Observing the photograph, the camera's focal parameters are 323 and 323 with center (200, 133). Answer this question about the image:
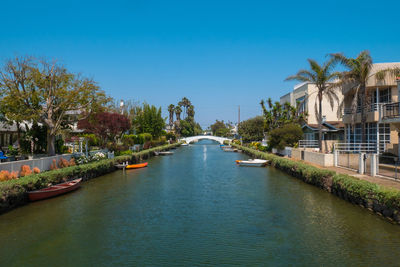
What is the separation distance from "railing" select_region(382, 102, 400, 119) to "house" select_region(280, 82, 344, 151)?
7.79m

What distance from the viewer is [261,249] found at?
10.9 meters

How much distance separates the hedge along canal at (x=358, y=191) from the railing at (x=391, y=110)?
24.0 feet

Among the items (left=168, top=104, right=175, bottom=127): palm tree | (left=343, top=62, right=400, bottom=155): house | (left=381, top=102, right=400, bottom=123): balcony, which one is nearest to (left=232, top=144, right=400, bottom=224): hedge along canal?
(left=381, top=102, right=400, bottom=123): balcony

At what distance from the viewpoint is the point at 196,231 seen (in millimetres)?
13047

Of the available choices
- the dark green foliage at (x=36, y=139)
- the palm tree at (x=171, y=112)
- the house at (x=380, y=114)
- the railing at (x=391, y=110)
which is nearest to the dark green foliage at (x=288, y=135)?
the house at (x=380, y=114)

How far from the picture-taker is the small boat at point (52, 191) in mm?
17672

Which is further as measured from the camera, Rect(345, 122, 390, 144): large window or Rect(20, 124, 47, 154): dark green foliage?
Rect(345, 122, 390, 144): large window

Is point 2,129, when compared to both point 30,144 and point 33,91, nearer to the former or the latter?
point 30,144

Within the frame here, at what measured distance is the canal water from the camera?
33.4ft

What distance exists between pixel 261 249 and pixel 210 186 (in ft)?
45.4

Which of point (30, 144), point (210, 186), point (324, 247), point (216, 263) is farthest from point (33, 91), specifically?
point (324, 247)

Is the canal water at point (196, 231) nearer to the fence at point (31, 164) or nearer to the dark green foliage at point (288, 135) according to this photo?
the fence at point (31, 164)

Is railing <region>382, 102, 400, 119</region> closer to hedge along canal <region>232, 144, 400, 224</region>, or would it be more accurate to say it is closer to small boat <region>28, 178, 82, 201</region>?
hedge along canal <region>232, 144, 400, 224</region>

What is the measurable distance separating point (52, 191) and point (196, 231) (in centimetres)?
1027
